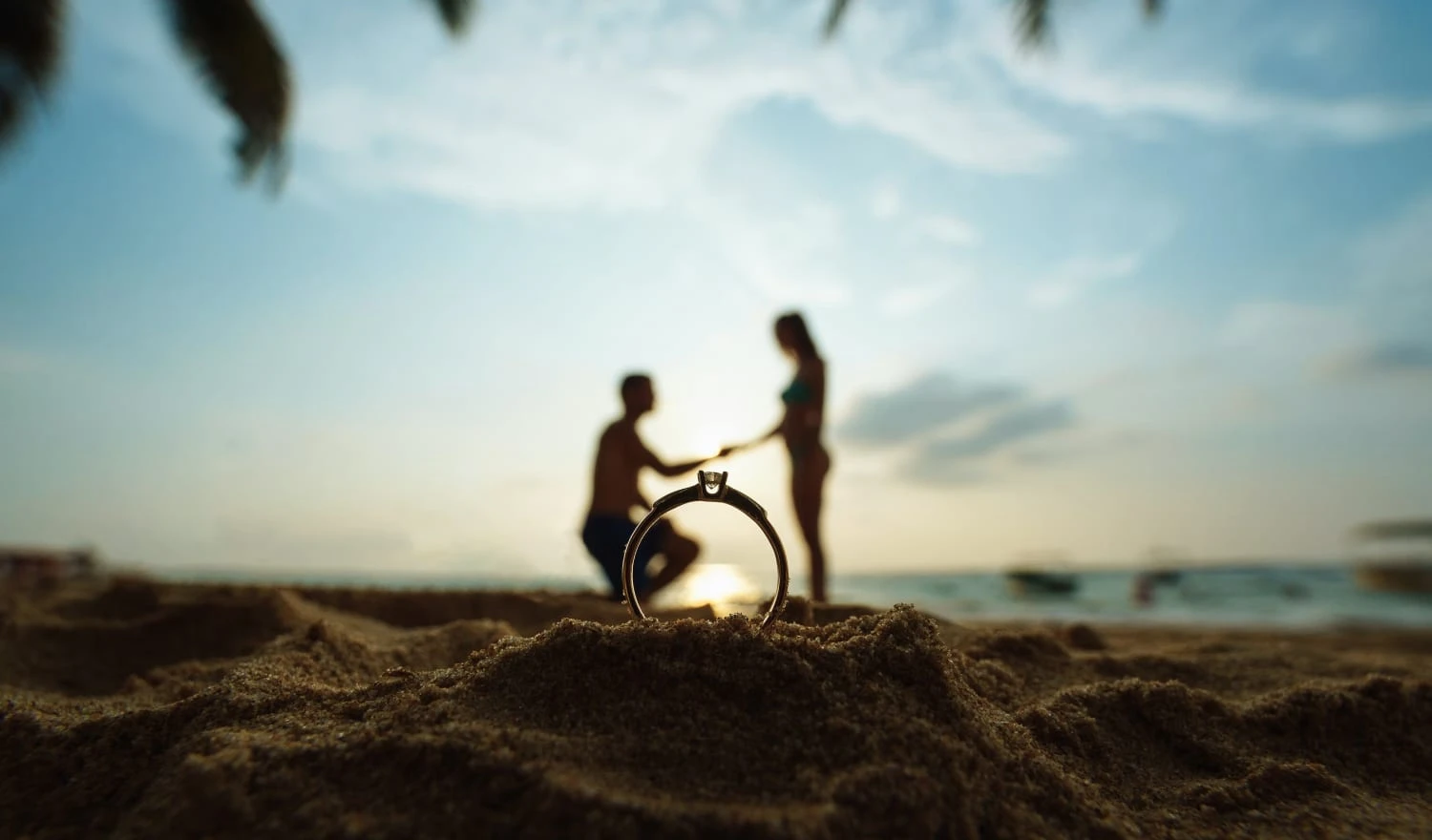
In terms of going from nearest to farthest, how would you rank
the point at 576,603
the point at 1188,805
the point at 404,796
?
the point at 404,796, the point at 1188,805, the point at 576,603

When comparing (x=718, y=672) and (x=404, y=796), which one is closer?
(x=404, y=796)

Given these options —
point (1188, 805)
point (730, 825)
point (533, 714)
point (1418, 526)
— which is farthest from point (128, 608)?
point (1418, 526)

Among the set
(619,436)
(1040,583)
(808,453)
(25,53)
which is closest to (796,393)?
(808,453)

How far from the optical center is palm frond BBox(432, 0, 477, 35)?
11266 mm

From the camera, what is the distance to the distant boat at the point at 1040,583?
26.9 m

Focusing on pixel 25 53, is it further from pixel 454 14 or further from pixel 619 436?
pixel 619 436

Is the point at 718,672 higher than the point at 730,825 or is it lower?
higher

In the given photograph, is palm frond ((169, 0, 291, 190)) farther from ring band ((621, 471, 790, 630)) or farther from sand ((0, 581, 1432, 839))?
ring band ((621, 471, 790, 630))

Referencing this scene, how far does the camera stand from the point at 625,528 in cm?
518

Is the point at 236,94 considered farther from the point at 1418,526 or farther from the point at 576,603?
the point at 1418,526

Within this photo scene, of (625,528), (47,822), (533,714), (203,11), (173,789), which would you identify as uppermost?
(203,11)

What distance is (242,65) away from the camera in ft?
36.3

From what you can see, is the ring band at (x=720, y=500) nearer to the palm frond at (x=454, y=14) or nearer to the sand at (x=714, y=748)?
the sand at (x=714, y=748)

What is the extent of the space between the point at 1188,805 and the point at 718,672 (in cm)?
112
